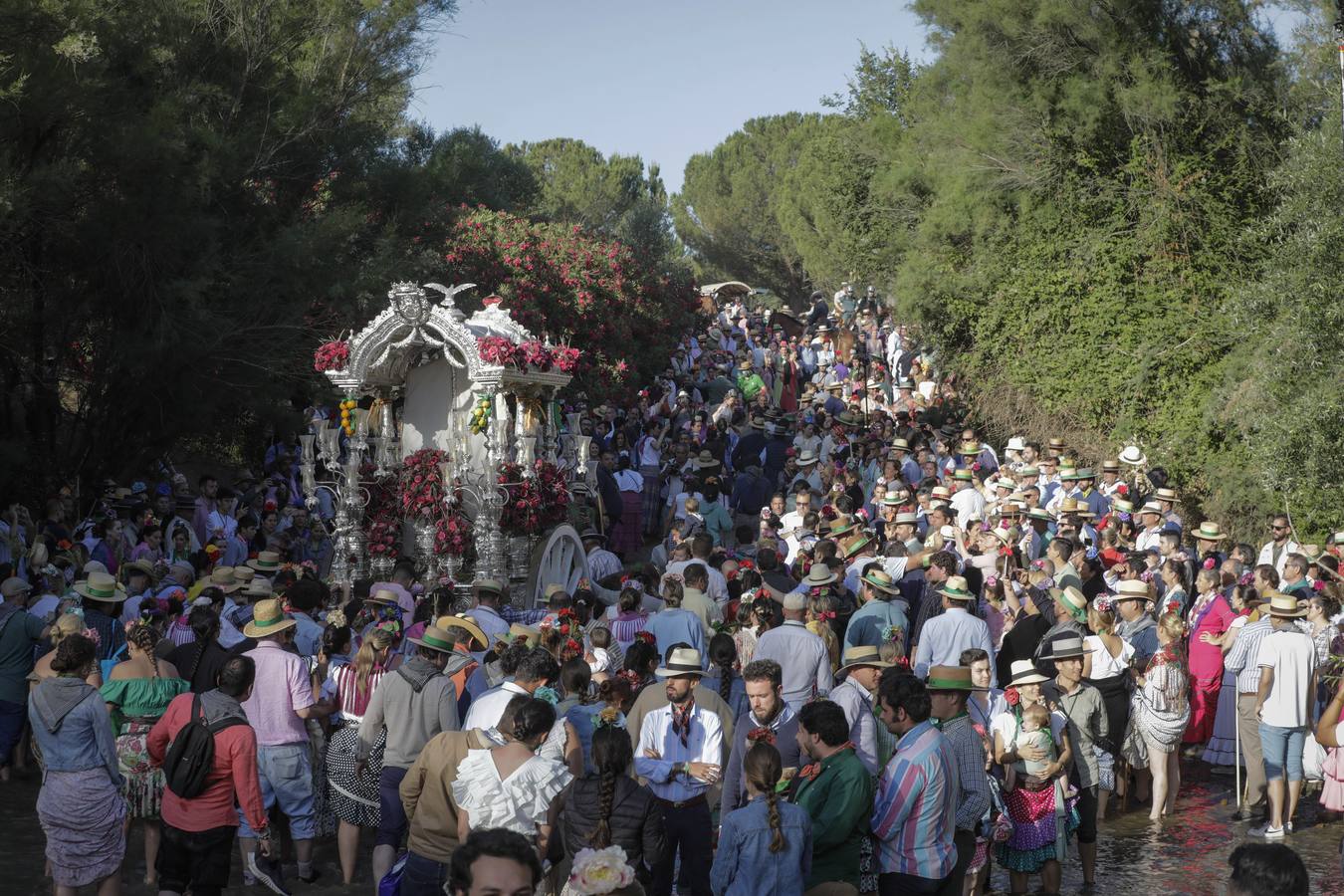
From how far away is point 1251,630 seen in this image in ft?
34.3

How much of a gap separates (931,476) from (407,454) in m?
7.47

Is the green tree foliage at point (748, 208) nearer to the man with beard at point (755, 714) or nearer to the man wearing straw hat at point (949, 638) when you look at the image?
the man wearing straw hat at point (949, 638)

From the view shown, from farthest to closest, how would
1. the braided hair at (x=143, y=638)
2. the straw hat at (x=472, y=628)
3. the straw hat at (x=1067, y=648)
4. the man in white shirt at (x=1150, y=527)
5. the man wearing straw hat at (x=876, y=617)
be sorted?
the man in white shirt at (x=1150, y=527)
the man wearing straw hat at (x=876, y=617)
the straw hat at (x=1067, y=648)
the straw hat at (x=472, y=628)
the braided hair at (x=143, y=638)

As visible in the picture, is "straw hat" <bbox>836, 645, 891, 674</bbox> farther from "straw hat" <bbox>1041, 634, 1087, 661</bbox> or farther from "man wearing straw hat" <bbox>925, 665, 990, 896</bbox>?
"straw hat" <bbox>1041, 634, 1087, 661</bbox>

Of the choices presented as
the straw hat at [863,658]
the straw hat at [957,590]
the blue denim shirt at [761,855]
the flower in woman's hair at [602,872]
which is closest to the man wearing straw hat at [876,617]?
the straw hat at [957,590]

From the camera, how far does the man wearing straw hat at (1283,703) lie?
10102 millimetres

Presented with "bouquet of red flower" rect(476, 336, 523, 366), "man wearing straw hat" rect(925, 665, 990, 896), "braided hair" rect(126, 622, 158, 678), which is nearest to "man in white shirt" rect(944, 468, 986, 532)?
"bouquet of red flower" rect(476, 336, 523, 366)

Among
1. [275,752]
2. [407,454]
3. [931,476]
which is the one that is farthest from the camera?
[931,476]

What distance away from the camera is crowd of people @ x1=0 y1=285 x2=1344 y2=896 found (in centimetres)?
632

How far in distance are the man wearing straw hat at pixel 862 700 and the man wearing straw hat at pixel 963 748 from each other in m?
0.46

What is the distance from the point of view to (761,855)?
5.86m

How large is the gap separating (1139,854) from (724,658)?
11.0 feet

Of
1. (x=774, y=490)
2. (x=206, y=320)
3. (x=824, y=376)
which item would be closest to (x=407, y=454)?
(x=206, y=320)

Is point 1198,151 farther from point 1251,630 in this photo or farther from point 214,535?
point 214,535
